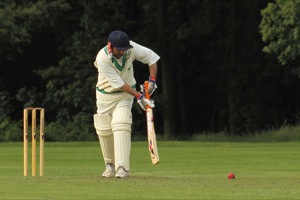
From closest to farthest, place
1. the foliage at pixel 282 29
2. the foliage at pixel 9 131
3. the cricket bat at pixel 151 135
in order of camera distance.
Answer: the cricket bat at pixel 151 135, the foliage at pixel 282 29, the foliage at pixel 9 131

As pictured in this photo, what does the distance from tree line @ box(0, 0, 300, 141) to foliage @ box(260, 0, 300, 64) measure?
4373 millimetres

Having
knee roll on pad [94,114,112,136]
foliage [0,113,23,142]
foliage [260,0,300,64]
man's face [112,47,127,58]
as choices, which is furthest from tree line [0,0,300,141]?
man's face [112,47,127,58]

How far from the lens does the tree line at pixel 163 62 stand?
1602 inches

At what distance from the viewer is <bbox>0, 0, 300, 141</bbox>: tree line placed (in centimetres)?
4069

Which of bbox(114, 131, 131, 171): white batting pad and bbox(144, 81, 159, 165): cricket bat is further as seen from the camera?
bbox(114, 131, 131, 171): white batting pad

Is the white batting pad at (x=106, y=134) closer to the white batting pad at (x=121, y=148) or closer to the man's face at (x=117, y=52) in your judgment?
the white batting pad at (x=121, y=148)

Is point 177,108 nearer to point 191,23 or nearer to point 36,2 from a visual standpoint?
point 191,23

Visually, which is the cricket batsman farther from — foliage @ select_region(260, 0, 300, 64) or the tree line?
the tree line

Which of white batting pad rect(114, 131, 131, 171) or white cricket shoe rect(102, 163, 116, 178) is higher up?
white batting pad rect(114, 131, 131, 171)

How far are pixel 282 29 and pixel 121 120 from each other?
21.2 meters

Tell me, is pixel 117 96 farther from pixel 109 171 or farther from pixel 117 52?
pixel 109 171

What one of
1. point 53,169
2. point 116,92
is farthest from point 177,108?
point 116,92

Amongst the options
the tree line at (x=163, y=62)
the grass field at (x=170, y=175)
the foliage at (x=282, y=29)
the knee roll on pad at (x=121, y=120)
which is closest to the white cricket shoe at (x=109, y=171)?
the grass field at (x=170, y=175)

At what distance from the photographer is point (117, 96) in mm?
14438
